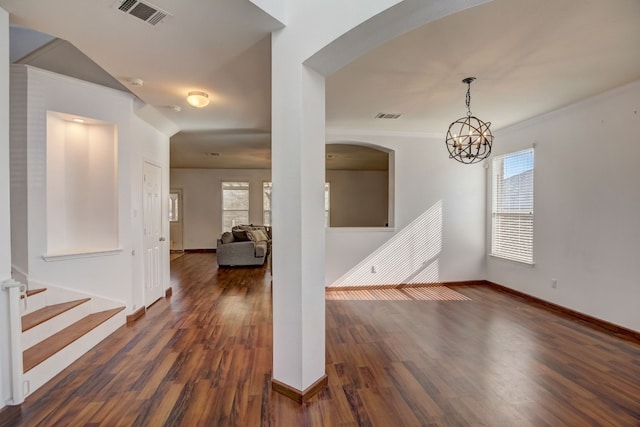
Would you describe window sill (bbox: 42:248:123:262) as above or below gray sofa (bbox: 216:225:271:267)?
above

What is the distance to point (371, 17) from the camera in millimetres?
1663

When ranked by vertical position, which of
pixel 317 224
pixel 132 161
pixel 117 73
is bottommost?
pixel 317 224

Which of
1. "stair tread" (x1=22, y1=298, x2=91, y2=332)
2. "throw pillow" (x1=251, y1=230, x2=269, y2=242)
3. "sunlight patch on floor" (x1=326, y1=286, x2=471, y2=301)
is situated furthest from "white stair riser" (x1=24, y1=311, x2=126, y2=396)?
"throw pillow" (x1=251, y1=230, x2=269, y2=242)

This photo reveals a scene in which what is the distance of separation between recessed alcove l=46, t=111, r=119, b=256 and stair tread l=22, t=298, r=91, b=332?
1.66 ft

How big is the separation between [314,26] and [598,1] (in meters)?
1.76

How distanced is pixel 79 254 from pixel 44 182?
2.46 ft

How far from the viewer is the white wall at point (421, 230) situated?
5098 millimetres

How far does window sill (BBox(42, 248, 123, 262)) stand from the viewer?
9.68ft

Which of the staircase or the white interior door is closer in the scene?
the staircase

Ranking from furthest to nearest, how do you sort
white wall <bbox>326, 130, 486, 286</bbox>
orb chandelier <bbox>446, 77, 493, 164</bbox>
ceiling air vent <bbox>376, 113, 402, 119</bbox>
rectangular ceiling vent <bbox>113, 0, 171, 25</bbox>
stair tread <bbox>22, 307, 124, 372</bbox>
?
white wall <bbox>326, 130, 486, 286</bbox>, ceiling air vent <bbox>376, 113, 402, 119</bbox>, orb chandelier <bbox>446, 77, 493, 164</bbox>, stair tread <bbox>22, 307, 124, 372</bbox>, rectangular ceiling vent <bbox>113, 0, 171, 25</bbox>

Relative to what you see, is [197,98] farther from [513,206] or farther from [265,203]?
[265,203]

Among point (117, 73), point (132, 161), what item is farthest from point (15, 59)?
point (132, 161)

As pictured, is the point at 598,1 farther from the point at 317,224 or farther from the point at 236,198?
the point at 236,198

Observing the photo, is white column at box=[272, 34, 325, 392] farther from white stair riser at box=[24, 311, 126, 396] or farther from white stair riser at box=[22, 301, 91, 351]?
white stair riser at box=[22, 301, 91, 351]
